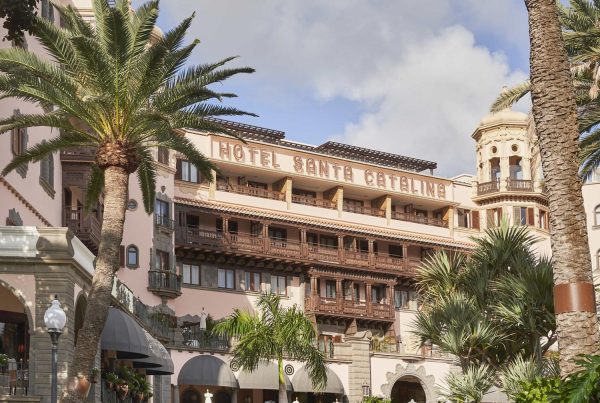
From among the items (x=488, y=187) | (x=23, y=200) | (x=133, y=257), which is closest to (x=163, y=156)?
(x=133, y=257)

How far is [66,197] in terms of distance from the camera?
5075cm

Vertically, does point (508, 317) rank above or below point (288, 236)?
below

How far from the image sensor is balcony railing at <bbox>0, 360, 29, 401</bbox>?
95.2ft

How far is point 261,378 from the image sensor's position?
206 feet

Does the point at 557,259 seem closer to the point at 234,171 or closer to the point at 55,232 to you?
the point at 55,232

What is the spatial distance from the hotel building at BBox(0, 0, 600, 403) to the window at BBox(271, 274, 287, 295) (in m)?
0.11

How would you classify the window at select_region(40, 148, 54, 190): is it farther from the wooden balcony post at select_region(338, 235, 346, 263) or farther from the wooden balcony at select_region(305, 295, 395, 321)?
the wooden balcony post at select_region(338, 235, 346, 263)

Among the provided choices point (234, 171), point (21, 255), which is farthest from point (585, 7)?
point (234, 171)

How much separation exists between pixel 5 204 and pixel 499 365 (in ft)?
58.3

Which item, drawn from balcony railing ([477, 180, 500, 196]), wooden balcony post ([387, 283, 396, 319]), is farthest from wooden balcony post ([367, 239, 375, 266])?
balcony railing ([477, 180, 500, 196])

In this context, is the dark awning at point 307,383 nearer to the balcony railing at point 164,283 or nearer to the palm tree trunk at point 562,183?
the balcony railing at point 164,283

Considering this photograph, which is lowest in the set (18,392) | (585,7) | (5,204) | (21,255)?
(18,392)

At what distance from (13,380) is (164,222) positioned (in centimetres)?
3419

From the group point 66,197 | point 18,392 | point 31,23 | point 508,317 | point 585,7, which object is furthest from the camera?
point 66,197
